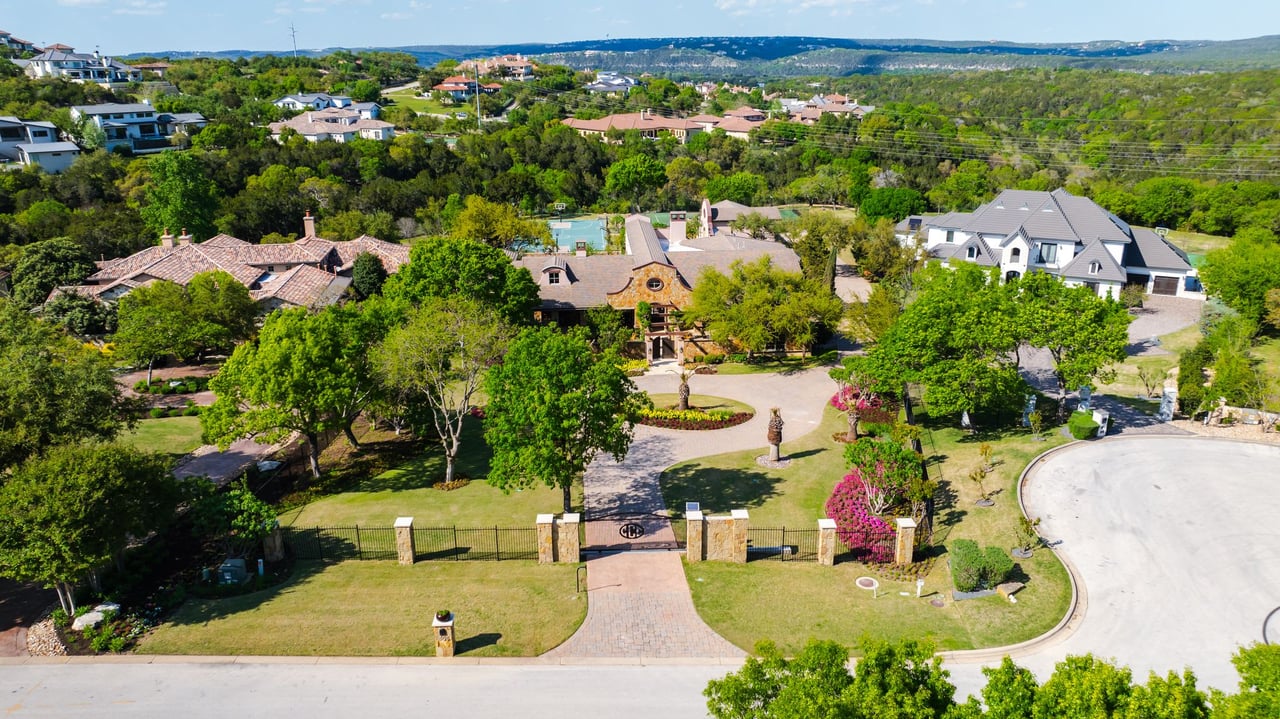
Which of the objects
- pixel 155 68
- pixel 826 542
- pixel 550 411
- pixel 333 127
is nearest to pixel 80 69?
pixel 155 68

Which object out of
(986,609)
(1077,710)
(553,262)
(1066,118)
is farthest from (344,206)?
(1066,118)

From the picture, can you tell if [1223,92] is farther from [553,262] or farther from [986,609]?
[986,609]

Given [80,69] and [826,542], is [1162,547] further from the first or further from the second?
[80,69]

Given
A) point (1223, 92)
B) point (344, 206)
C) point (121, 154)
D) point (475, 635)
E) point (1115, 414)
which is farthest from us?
point (1223, 92)

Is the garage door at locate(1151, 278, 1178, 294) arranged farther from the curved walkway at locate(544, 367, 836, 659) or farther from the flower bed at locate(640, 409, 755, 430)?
the flower bed at locate(640, 409, 755, 430)

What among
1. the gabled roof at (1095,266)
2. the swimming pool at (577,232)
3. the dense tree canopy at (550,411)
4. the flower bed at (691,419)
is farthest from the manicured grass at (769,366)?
the swimming pool at (577,232)

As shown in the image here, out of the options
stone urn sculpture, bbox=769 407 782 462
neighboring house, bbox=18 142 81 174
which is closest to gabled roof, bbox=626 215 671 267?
stone urn sculpture, bbox=769 407 782 462

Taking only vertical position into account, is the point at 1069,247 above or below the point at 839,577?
above
